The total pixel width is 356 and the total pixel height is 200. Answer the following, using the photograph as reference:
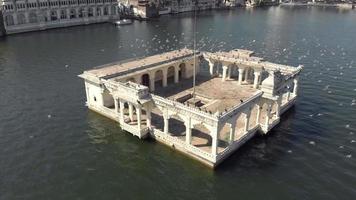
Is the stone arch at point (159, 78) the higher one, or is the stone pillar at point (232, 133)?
the stone arch at point (159, 78)

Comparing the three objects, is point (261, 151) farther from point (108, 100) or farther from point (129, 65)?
point (129, 65)

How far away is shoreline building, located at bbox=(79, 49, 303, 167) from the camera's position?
60969mm

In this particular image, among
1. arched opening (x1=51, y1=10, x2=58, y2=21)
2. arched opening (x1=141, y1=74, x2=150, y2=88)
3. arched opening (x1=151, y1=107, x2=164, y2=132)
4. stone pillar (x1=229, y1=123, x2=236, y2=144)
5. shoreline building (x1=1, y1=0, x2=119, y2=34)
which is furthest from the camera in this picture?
arched opening (x1=51, y1=10, x2=58, y2=21)

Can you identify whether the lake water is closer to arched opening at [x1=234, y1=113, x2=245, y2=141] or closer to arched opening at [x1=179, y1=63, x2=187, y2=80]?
arched opening at [x1=234, y1=113, x2=245, y2=141]

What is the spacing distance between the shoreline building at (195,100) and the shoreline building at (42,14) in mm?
108952

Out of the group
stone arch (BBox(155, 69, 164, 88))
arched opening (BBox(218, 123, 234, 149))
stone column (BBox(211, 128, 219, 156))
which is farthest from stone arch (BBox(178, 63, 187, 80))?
stone column (BBox(211, 128, 219, 156))

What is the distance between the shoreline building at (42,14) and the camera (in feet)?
541

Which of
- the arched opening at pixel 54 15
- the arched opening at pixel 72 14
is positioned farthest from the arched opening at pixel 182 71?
the arched opening at pixel 72 14

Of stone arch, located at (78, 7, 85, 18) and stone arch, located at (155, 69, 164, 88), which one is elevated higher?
stone arch, located at (78, 7, 85, 18)

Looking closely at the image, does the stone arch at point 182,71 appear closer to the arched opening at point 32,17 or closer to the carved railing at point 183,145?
the carved railing at point 183,145

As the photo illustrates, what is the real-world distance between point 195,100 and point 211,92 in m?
10.3

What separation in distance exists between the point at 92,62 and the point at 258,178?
8158 centimetres

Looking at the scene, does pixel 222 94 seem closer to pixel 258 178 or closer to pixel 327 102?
pixel 327 102

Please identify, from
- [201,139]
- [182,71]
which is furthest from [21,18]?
[201,139]
